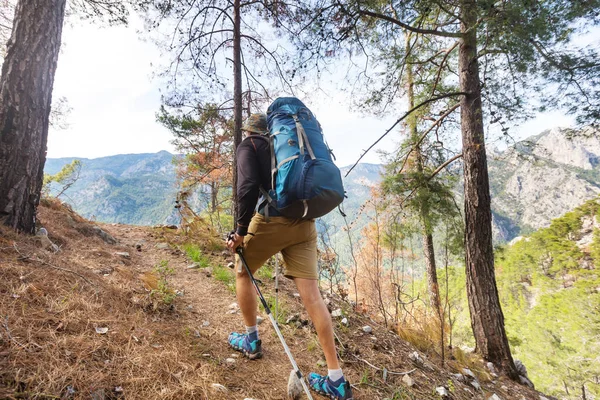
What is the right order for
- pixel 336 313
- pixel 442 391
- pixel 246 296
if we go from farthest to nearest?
pixel 336 313
pixel 442 391
pixel 246 296

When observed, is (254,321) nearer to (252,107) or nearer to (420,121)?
(252,107)

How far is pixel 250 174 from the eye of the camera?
77.4 inches

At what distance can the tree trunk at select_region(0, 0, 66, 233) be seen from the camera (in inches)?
119

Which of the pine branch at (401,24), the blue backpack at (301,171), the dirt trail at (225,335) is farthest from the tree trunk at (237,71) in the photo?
the blue backpack at (301,171)

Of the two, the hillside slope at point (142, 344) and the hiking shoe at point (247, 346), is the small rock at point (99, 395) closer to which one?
the hillside slope at point (142, 344)

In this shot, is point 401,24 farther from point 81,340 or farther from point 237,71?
point 81,340

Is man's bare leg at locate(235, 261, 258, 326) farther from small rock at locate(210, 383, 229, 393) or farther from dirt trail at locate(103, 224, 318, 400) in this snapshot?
small rock at locate(210, 383, 229, 393)

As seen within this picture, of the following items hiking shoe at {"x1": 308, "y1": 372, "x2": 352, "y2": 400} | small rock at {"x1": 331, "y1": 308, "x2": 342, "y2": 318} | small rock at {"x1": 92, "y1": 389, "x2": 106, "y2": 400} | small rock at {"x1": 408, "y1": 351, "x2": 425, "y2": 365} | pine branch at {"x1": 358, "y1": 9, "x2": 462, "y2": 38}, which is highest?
pine branch at {"x1": 358, "y1": 9, "x2": 462, "y2": 38}

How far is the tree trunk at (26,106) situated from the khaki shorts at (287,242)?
2879 mm

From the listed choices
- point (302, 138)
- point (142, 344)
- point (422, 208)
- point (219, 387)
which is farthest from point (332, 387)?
point (422, 208)

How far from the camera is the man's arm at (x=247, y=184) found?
1.94 meters

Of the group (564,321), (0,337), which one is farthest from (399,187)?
(564,321)

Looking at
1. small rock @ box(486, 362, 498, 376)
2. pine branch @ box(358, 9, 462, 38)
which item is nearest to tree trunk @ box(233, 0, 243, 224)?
pine branch @ box(358, 9, 462, 38)

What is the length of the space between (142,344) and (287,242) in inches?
A: 48.1
